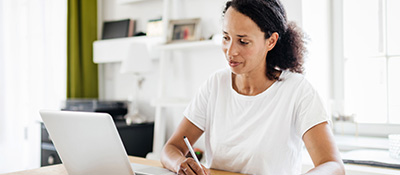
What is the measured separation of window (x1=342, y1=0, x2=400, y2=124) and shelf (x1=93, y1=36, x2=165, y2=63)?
1188mm

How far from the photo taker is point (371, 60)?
2.19m

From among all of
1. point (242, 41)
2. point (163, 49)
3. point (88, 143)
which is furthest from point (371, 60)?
point (88, 143)

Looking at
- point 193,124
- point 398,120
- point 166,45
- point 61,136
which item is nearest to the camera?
point 61,136

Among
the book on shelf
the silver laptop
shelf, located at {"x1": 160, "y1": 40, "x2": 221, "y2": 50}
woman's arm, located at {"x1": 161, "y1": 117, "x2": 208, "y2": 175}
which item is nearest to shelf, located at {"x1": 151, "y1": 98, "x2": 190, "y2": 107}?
shelf, located at {"x1": 160, "y1": 40, "x2": 221, "y2": 50}

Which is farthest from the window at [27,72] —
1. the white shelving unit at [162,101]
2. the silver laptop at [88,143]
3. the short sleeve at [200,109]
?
the silver laptop at [88,143]

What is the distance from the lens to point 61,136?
3.87ft

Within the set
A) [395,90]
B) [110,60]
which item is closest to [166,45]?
[110,60]

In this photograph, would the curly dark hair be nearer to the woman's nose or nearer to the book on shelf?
the woman's nose

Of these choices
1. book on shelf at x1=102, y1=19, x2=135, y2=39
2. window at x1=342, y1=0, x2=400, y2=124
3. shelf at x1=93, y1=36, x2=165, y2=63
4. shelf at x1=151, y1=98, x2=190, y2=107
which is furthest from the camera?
book on shelf at x1=102, y1=19, x2=135, y2=39

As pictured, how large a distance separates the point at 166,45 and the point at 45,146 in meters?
1.07

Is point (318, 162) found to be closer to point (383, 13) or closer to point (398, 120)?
point (398, 120)

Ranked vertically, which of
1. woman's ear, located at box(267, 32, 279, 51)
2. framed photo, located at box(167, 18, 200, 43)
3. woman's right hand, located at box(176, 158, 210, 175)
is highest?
framed photo, located at box(167, 18, 200, 43)

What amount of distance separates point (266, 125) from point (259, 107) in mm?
79

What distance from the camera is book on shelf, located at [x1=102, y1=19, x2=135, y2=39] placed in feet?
9.88
